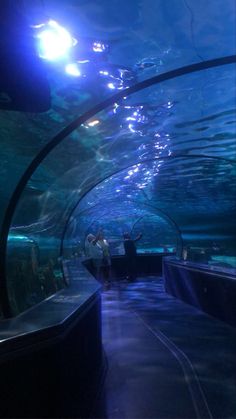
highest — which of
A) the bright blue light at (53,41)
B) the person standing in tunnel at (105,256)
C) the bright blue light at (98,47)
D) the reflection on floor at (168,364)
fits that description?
the bright blue light at (98,47)

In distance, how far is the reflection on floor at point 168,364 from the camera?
171 inches

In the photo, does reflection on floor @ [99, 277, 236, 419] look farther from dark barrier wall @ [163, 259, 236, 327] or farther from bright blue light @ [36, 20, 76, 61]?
bright blue light @ [36, 20, 76, 61]

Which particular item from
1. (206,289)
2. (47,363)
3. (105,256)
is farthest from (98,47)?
(105,256)

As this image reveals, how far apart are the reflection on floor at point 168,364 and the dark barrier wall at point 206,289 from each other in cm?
28

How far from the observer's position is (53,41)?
3.83m

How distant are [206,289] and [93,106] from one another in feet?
19.9

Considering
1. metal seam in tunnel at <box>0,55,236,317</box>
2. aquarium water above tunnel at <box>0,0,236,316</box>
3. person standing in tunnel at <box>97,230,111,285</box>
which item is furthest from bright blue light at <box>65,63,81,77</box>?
person standing in tunnel at <box>97,230,111,285</box>

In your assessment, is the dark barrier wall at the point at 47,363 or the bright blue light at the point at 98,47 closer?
the dark barrier wall at the point at 47,363

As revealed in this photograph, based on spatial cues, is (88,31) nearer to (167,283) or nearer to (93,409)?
(93,409)

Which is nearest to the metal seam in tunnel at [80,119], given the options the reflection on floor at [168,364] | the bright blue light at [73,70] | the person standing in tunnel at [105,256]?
the bright blue light at [73,70]

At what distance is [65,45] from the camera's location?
3967 millimetres

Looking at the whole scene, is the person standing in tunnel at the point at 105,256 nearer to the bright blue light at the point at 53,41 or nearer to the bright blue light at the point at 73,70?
the bright blue light at the point at 73,70

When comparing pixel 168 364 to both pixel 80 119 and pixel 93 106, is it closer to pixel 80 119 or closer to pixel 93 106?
pixel 80 119

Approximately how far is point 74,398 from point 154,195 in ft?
44.5
